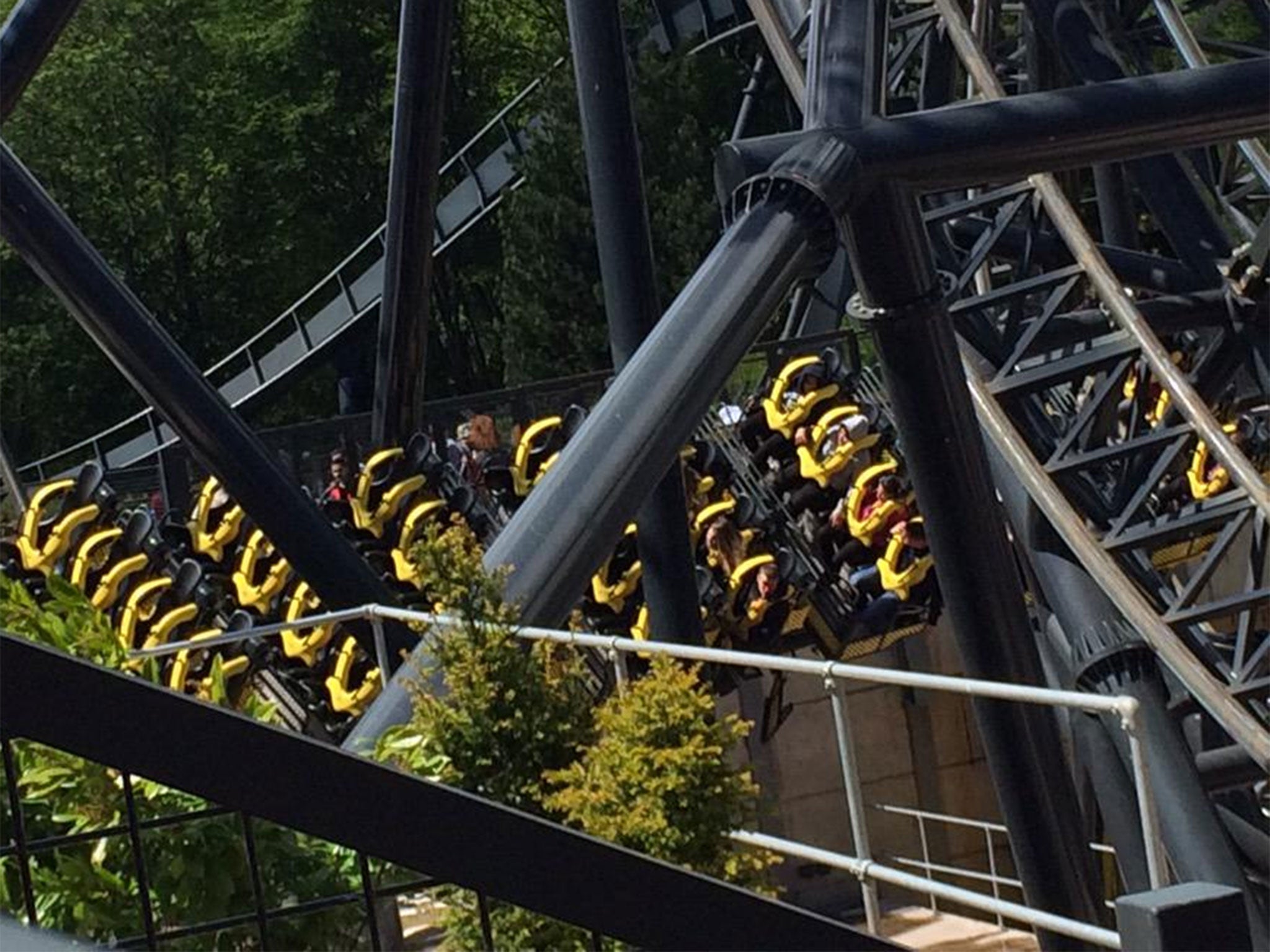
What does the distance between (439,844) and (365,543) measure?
9.37 meters

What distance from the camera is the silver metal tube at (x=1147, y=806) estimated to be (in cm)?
368

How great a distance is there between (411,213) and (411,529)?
1577 millimetres

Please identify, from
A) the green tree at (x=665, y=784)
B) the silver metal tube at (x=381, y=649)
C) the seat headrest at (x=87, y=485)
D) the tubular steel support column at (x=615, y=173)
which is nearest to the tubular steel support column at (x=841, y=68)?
the tubular steel support column at (x=615, y=173)

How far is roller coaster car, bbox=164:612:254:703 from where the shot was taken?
1041 centimetres

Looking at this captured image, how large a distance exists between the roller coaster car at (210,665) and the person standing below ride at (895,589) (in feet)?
10.4

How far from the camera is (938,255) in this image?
1145 cm

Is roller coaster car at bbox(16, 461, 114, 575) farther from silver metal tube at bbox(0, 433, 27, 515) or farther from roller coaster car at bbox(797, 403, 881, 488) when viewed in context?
roller coaster car at bbox(797, 403, 881, 488)

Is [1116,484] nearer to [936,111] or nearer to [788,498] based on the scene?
[788,498]

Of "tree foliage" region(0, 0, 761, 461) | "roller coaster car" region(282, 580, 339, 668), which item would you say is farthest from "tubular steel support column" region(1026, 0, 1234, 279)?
"tree foliage" region(0, 0, 761, 461)

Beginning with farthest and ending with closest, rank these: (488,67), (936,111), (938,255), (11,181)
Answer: (488,67) < (938,255) < (11,181) < (936,111)

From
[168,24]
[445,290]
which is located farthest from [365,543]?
[168,24]

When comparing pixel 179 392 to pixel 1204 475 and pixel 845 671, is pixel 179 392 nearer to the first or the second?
pixel 845 671

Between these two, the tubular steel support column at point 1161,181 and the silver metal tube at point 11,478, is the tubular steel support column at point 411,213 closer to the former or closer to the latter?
the tubular steel support column at point 1161,181

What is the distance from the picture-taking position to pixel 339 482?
12.5 meters
